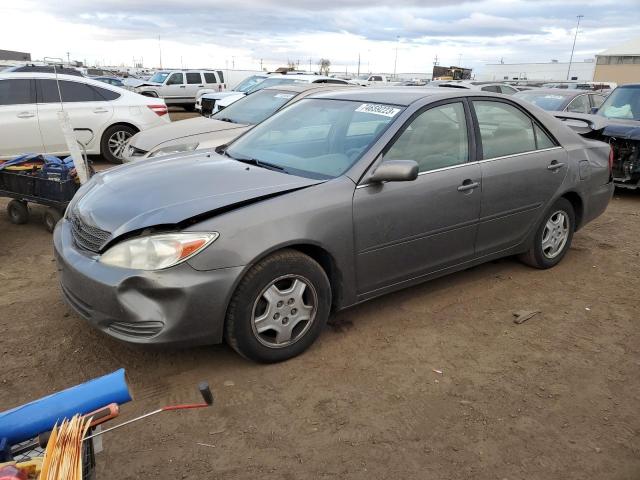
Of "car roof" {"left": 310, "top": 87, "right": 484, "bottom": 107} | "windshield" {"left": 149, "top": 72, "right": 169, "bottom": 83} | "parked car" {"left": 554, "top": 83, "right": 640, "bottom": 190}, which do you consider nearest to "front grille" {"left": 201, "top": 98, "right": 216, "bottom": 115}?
"parked car" {"left": 554, "top": 83, "right": 640, "bottom": 190}

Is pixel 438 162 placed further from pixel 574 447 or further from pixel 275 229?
pixel 574 447

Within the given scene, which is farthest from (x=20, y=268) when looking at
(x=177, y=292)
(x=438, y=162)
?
(x=438, y=162)

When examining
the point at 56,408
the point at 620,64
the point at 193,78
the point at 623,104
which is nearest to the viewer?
the point at 56,408

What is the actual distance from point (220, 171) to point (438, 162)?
62.0 inches

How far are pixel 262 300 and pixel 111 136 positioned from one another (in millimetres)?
7449

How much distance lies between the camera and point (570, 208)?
4.98 m

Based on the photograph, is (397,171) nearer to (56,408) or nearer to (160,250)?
(160,250)

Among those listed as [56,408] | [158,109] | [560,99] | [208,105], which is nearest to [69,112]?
[158,109]

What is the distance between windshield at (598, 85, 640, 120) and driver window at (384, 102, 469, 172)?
599cm

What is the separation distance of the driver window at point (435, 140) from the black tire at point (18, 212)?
15.3 ft

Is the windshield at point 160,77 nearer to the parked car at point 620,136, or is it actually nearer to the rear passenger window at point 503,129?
the parked car at point 620,136

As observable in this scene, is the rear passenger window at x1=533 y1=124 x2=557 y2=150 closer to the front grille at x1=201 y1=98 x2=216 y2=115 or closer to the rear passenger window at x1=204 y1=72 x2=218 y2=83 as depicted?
the front grille at x1=201 y1=98 x2=216 y2=115

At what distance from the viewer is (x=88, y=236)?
10.5ft

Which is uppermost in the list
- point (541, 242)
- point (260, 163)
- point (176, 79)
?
point (260, 163)
